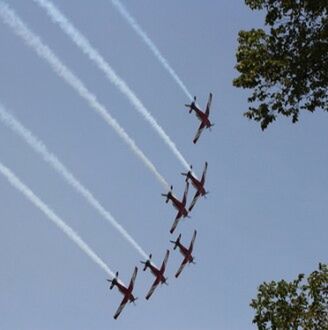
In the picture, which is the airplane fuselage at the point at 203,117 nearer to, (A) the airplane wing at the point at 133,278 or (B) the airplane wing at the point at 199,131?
(B) the airplane wing at the point at 199,131

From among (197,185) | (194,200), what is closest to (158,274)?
(194,200)

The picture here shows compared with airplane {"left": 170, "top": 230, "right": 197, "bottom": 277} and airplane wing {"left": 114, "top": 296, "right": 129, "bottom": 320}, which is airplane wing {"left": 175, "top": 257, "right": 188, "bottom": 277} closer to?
airplane {"left": 170, "top": 230, "right": 197, "bottom": 277}

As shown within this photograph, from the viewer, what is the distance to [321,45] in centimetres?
2325

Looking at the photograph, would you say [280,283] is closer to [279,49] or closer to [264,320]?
[264,320]

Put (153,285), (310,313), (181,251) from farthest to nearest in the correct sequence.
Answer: (181,251) < (153,285) < (310,313)

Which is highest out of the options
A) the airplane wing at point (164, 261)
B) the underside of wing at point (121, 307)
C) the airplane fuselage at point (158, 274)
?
the airplane wing at point (164, 261)

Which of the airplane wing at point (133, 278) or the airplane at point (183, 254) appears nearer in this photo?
the airplane wing at point (133, 278)

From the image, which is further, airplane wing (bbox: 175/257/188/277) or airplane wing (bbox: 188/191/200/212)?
airplane wing (bbox: 175/257/188/277)

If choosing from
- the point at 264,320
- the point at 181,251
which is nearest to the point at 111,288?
the point at 181,251

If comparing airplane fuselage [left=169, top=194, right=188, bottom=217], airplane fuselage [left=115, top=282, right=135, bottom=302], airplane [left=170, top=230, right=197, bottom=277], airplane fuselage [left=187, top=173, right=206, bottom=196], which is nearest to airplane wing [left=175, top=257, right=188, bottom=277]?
airplane [left=170, top=230, right=197, bottom=277]

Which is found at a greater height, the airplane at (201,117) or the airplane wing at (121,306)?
the airplane at (201,117)

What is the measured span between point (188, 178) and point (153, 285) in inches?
640

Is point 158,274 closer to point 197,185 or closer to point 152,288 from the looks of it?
point 152,288

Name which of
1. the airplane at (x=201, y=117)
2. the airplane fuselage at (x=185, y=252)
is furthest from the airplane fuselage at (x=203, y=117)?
the airplane fuselage at (x=185, y=252)
